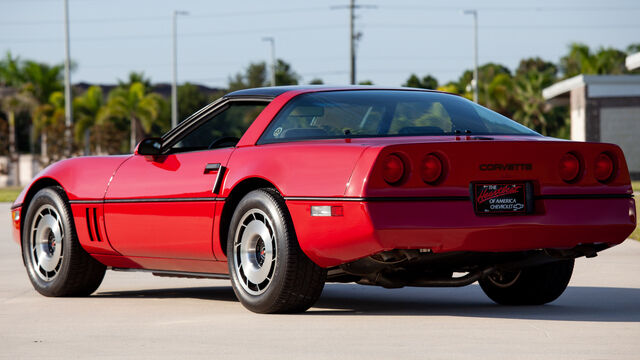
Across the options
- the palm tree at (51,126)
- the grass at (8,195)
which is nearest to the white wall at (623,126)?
the grass at (8,195)

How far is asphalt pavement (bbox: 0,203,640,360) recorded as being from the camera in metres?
5.70

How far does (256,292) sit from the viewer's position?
280 inches

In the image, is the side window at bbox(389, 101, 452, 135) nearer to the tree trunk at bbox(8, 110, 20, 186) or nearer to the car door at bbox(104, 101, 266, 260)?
the car door at bbox(104, 101, 266, 260)

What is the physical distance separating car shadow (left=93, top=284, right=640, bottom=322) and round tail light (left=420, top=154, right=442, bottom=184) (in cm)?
107

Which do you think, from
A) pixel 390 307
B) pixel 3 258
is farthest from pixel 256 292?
pixel 3 258

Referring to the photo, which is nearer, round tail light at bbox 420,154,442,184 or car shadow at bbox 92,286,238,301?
round tail light at bbox 420,154,442,184

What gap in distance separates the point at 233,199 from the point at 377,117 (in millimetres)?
1009

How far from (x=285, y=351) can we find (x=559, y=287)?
2722 millimetres

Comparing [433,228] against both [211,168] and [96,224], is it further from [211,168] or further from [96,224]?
[96,224]

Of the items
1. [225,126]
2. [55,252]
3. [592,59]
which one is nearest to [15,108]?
[592,59]

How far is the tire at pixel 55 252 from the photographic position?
8562mm

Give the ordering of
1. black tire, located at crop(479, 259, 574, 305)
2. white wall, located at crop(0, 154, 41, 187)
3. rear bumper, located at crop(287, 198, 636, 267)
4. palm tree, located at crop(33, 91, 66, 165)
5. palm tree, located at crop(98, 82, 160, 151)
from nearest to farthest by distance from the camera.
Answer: rear bumper, located at crop(287, 198, 636, 267) < black tire, located at crop(479, 259, 574, 305) < palm tree, located at crop(33, 91, 66, 165) < white wall, located at crop(0, 154, 41, 187) < palm tree, located at crop(98, 82, 160, 151)

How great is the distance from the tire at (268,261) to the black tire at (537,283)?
60.1 inches

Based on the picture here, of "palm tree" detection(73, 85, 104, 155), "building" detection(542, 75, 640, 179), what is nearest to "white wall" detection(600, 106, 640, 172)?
"building" detection(542, 75, 640, 179)
